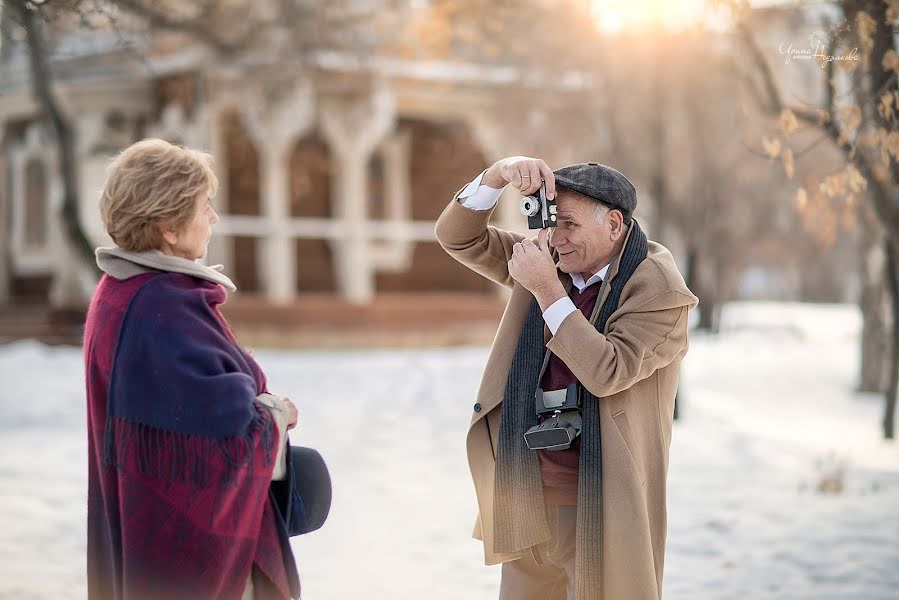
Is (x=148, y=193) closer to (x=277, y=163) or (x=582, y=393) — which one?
(x=582, y=393)

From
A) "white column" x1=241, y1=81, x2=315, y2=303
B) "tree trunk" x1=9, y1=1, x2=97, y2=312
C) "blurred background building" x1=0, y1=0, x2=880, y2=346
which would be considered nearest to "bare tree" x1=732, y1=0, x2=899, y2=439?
"blurred background building" x1=0, y1=0, x2=880, y2=346

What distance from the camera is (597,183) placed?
2811mm

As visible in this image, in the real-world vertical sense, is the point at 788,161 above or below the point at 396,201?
above

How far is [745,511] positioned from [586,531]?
4232 mm

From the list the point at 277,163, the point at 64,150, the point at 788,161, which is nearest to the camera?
the point at 788,161

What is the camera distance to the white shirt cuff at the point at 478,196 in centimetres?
304

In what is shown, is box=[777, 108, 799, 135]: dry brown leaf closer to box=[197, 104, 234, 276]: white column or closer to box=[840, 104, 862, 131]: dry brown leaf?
box=[840, 104, 862, 131]: dry brown leaf

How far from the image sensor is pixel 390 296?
57.0ft

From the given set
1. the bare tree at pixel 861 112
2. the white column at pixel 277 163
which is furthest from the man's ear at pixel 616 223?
the white column at pixel 277 163

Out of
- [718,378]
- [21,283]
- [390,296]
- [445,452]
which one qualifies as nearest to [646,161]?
[718,378]

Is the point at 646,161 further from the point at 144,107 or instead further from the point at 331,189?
the point at 144,107

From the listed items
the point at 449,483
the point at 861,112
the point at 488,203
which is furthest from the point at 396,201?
the point at 488,203

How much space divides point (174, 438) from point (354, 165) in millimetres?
13935

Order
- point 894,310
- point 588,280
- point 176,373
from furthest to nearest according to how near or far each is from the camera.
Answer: point 894,310 < point 588,280 < point 176,373
